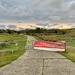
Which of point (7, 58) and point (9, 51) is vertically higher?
point (9, 51)

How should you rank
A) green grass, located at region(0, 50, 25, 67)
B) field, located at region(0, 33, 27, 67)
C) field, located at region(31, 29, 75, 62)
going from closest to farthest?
1. green grass, located at region(0, 50, 25, 67)
2. field, located at region(0, 33, 27, 67)
3. field, located at region(31, 29, 75, 62)

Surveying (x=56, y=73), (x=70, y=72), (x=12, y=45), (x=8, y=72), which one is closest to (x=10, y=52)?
(x=12, y=45)

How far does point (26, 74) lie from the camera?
4.02 m

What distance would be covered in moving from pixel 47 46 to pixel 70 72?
488 cm

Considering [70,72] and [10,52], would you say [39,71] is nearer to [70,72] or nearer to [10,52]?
[70,72]

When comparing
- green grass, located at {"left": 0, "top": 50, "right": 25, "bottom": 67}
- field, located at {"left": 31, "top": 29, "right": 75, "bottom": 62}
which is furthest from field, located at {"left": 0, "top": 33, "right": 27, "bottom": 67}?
field, located at {"left": 31, "top": 29, "right": 75, "bottom": 62}

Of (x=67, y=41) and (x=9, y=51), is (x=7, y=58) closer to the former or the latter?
(x=9, y=51)

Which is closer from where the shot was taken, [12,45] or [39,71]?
[39,71]

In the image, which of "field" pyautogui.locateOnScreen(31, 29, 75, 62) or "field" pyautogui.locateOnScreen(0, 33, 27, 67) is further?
"field" pyautogui.locateOnScreen(31, 29, 75, 62)

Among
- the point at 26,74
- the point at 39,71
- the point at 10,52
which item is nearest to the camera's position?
the point at 26,74

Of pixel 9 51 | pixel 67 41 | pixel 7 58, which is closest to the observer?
pixel 7 58

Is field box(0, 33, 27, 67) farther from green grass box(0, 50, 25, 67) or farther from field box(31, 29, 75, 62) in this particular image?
field box(31, 29, 75, 62)

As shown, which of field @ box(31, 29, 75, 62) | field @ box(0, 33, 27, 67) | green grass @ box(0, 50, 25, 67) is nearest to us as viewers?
green grass @ box(0, 50, 25, 67)

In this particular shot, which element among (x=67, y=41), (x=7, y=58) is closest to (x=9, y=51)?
(x=7, y=58)
